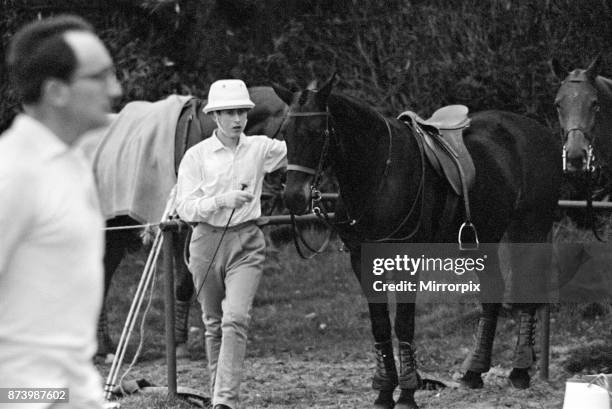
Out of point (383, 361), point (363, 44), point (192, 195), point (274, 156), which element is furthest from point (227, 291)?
point (363, 44)

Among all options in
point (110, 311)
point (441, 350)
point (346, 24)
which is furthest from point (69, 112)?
point (346, 24)

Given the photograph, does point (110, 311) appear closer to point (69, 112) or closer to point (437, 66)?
point (437, 66)

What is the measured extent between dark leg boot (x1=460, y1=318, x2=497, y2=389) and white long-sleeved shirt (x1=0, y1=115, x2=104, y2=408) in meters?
5.32

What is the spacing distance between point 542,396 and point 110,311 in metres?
4.46

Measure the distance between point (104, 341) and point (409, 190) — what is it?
326cm

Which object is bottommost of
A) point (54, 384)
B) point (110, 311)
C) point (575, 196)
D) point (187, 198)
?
point (110, 311)

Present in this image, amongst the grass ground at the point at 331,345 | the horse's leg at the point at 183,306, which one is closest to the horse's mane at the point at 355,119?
the grass ground at the point at 331,345

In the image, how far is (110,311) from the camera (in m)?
11.2

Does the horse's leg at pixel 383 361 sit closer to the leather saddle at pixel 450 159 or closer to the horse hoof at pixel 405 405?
the horse hoof at pixel 405 405

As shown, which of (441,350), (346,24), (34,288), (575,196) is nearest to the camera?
(34,288)

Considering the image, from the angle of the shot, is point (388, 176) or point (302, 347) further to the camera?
point (302, 347)

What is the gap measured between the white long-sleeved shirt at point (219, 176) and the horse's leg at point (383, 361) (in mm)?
962

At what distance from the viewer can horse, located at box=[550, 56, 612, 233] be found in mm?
8023

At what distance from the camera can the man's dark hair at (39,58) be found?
3.10 metres
